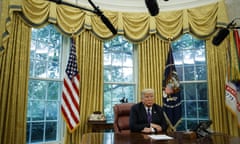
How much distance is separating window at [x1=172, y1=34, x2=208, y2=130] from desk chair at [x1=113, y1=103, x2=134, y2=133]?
4.48 ft

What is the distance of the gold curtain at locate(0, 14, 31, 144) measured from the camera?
2.89m

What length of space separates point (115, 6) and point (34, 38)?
5.52 ft

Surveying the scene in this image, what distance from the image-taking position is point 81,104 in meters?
3.64

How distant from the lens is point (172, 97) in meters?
3.71

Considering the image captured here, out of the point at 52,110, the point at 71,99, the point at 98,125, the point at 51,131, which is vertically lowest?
the point at 51,131

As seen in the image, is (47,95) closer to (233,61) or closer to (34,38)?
(34,38)

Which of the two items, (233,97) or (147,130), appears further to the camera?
(233,97)

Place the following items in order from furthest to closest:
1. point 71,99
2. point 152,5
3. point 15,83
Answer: point 71,99 < point 15,83 < point 152,5

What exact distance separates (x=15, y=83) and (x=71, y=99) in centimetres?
86

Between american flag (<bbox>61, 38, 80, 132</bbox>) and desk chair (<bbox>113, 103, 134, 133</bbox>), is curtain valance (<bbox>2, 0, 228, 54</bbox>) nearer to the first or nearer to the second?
american flag (<bbox>61, 38, 80, 132</bbox>)

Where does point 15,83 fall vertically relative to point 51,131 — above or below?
above

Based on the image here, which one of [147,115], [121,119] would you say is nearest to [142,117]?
[147,115]

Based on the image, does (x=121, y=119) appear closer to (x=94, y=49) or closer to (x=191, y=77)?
(x=94, y=49)

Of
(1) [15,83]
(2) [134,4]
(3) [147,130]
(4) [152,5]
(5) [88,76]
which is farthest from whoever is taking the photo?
(2) [134,4]
